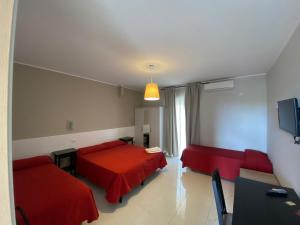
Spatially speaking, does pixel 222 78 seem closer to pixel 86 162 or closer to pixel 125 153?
pixel 125 153

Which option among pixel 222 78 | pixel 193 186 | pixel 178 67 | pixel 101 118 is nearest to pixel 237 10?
pixel 178 67

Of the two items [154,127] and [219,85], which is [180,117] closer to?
[154,127]

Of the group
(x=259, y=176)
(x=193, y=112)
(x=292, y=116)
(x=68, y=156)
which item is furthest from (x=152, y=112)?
(x=292, y=116)

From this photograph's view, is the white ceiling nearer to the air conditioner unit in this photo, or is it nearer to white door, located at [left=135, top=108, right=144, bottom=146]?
the air conditioner unit

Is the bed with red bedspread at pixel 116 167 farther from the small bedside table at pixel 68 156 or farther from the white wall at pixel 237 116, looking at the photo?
the white wall at pixel 237 116

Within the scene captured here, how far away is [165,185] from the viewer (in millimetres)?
2906

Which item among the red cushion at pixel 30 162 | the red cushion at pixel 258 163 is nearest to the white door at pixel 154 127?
the red cushion at pixel 258 163

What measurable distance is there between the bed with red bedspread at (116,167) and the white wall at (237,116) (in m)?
1.71

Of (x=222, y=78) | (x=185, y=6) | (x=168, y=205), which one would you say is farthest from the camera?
(x=222, y=78)

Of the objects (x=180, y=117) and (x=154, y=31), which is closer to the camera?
(x=154, y=31)

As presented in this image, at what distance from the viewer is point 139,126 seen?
5004 mm

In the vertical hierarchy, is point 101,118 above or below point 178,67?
below

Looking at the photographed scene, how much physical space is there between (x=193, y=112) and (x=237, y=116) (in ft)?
3.62

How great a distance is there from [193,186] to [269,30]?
2.80 meters
